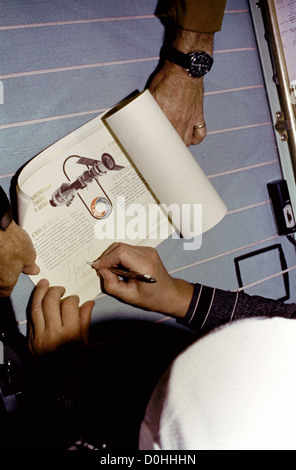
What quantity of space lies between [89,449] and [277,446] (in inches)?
10.8

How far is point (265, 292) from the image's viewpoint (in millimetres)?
1202

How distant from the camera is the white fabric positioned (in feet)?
1.23

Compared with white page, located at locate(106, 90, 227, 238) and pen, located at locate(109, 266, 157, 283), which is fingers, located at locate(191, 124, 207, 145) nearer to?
white page, located at locate(106, 90, 227, 238)

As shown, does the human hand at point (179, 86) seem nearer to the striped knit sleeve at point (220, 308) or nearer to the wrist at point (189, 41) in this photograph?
the wrist at point (189, 41)

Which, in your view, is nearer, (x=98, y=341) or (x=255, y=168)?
(x=98, y=341)

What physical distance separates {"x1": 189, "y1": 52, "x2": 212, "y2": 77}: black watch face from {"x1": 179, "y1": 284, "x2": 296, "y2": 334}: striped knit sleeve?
0.61 meters

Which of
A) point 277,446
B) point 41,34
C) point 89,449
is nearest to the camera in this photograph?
point 277,446

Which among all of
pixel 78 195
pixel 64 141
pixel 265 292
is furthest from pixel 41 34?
pixel 265 292

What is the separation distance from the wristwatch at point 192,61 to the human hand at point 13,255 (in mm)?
634

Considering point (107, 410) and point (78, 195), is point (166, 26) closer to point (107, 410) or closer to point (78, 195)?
point (78, 195)

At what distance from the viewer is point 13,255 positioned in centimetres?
84

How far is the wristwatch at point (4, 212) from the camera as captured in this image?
2.55 feet

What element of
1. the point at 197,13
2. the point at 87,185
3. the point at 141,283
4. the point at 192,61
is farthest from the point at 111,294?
the point at 197,13

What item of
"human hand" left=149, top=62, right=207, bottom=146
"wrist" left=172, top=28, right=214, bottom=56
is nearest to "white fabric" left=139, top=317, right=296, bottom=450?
"human hand" left=149, top=62, right=207, bottom=146
